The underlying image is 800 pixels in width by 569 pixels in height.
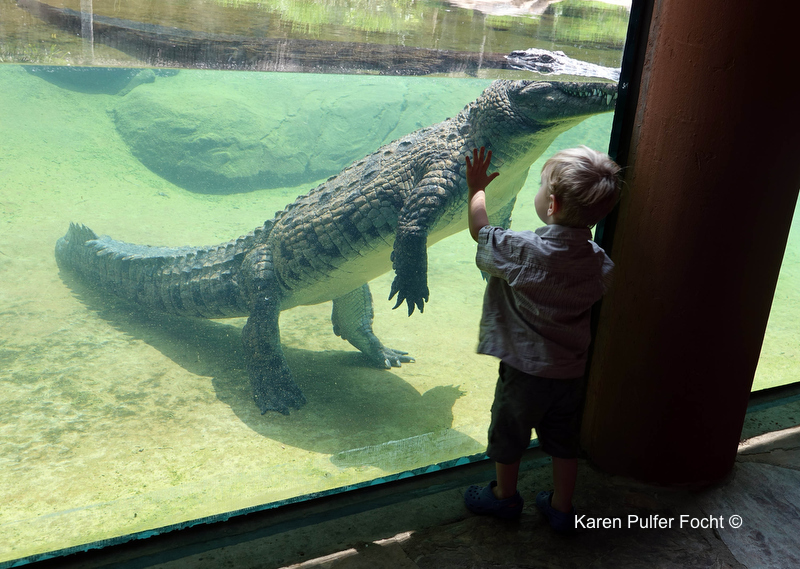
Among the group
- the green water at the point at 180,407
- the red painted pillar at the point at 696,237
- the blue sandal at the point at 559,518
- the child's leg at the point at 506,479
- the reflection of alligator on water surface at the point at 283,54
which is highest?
the reflection of alligator on water surface at the point at 283,54

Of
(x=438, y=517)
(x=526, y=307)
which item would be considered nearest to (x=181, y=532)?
(x=438, y=517)

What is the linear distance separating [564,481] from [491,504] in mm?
230

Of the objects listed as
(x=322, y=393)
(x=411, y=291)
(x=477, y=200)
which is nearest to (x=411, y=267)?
(x=411, y=291)

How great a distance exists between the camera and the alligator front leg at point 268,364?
3232mm

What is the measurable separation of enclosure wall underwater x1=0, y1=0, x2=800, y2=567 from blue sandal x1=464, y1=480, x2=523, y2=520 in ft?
0.64

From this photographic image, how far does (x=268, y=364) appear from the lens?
11.0ft

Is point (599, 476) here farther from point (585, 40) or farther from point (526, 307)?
point (585, 40)

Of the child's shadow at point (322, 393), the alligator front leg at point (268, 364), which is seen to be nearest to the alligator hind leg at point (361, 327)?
the child's shadow at point (322, 393)

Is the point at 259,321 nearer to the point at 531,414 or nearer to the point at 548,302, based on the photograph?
the point at 531,414

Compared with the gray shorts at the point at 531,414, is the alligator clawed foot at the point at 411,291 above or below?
below

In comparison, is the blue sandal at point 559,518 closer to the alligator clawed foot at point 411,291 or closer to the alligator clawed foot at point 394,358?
the alligator clawed foot at point 411,291

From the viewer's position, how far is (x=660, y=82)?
1.33m

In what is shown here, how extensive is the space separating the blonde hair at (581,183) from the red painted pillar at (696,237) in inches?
12.7

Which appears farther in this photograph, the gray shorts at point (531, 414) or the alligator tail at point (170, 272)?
the alligator tail at point (170, 272)
